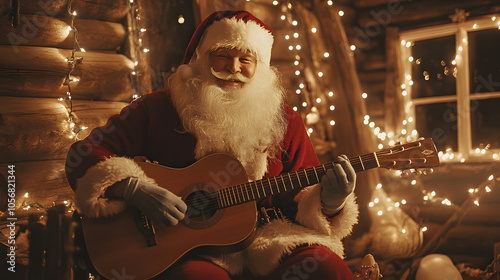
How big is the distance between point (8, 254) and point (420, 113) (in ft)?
10.6

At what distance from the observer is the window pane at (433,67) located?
3533 millimetres

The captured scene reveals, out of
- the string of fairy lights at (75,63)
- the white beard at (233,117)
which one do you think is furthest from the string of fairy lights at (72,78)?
the white beard at (233,117)

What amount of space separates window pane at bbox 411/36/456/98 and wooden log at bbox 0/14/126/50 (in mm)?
2477

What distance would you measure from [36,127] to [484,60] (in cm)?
343

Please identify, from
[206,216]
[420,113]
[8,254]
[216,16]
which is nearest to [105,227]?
[206,216]

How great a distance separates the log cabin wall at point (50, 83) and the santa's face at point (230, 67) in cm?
113

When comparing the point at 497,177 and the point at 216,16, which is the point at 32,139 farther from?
the point at 497,177

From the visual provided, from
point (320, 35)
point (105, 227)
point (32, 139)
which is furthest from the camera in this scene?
point (320, 35)

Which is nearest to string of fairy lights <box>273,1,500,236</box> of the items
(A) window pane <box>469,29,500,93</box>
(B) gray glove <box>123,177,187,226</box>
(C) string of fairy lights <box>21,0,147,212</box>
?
(A) window pane <box>469,29,500,93</box>

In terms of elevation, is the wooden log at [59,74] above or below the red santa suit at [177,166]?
above

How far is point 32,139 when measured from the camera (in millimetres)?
2916

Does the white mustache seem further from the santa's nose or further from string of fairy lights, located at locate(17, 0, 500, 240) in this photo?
string of fairy lights, located at locate(17, 0, 500, 240)

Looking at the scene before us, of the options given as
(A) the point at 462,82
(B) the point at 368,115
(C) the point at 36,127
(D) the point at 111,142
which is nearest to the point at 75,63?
(C) the point at 36,127

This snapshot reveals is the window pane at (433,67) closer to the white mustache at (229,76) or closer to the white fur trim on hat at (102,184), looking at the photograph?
the white mustache at (229,76)
